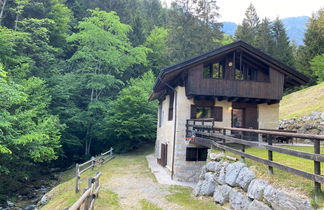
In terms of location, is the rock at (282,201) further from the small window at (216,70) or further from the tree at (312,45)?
the tree at (312,45)

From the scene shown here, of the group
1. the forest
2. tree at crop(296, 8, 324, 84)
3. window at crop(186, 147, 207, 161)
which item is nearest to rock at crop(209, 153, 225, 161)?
window at crop(186, 147, 207, 161)

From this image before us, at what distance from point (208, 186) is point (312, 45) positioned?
3357 centimetres

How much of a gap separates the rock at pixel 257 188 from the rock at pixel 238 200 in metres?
0.25

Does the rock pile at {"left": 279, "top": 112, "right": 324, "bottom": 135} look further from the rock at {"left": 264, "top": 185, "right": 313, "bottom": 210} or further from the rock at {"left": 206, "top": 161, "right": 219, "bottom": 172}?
the rock at {"left": 264, "top": 185, "right": 313, "bottom": 210}

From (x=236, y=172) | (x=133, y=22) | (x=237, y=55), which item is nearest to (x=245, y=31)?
(x=133, y=22)

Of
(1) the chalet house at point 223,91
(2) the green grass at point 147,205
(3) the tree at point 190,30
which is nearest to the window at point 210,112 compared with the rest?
(1) the chalet house at point 223,91

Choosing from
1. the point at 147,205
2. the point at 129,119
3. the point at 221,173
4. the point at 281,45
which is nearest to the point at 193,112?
the point at 221,173

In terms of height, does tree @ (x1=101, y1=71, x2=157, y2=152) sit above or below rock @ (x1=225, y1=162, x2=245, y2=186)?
above

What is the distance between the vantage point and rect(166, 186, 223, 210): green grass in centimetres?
785

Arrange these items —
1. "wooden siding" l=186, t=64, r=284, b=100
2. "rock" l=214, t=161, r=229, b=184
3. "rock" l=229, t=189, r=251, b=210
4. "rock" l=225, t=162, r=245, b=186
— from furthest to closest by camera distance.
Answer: "wooden siding" l=186, t=64, r=284, b=100, "rock" l=214, t=161, r=229, b=184, "rock" l=225, t=162, r=245, b=186, "rock" l=229, t=189, r=251, b=210

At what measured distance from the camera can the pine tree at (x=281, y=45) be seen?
1454 inches

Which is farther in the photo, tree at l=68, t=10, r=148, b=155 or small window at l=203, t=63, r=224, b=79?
tree at l=68, t=10, r=148, b=155

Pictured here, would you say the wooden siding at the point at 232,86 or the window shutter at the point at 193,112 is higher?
the wooden siding at the point at 232,86

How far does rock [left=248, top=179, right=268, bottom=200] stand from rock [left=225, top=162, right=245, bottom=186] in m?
0.96
